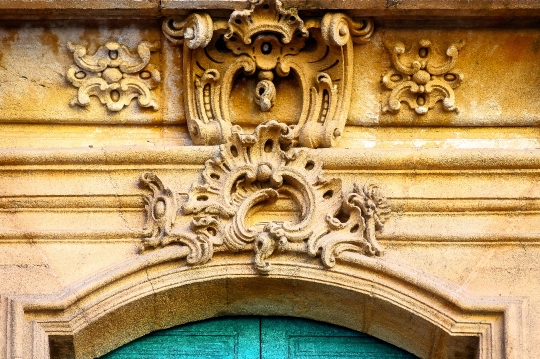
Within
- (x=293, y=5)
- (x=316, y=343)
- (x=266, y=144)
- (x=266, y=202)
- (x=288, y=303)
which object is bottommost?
(x=316, y=343)

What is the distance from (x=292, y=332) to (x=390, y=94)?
104 centimetres

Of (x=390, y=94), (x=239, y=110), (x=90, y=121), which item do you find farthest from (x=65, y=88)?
(x=390, y=94)

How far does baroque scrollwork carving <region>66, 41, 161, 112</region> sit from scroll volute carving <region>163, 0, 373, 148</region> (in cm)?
15

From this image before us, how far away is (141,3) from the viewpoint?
20.2 ft

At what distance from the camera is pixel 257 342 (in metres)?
6.09

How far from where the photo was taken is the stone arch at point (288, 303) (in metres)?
5.79

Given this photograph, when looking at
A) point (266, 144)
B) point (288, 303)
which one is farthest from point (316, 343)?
point (266, 144)

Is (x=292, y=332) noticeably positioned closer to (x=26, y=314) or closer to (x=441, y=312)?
(x=441, y=312)

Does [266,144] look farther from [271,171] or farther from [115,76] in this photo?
[115,76]

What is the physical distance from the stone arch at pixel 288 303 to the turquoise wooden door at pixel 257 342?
0.04 metres

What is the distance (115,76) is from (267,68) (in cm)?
62

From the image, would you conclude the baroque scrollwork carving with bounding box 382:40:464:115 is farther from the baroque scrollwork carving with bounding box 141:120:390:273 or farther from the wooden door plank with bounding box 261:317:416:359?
the wooden door plank with bounding box 261:317:416:359

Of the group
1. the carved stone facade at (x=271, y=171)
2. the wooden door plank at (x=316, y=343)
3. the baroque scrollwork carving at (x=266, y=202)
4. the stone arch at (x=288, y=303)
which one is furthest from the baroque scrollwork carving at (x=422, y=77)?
the wooden door plank at (x=316, y=343)

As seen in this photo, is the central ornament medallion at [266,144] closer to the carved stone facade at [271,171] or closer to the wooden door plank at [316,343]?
the carved stone facade at [271,171]
